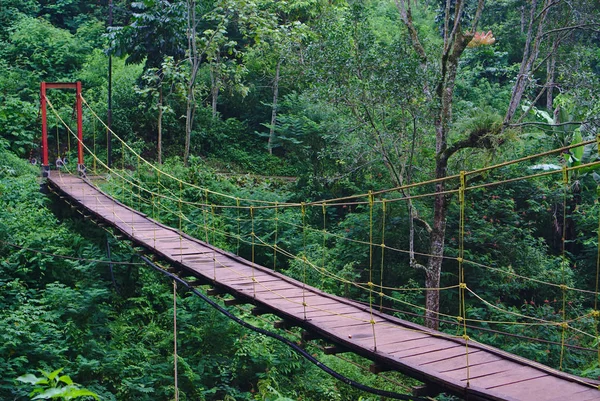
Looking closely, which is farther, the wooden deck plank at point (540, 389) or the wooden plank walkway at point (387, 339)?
the wooden plank walkway at point (387, 339)

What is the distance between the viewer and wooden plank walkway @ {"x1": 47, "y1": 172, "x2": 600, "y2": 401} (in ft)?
8.27

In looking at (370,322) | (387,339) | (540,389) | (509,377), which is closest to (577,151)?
(370,322)

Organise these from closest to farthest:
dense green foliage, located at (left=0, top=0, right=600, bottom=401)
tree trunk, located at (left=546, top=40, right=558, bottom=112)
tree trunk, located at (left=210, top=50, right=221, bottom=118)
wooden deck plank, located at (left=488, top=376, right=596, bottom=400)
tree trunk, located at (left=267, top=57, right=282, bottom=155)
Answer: wooden deck plank, located at (left=488, top=376, right=596, bottom=400)
dense green foliage, located at (left=0, top=0, right=600, bottom=401)
tree trunk, located at (left=546, top=40, right=558, bottom=112)
tree trunk, located at (left=210, top=50, right=221, bottom=118)
tree trunk, located at (left=267, top=57, right=282, bottom=155)

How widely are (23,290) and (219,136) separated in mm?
6278

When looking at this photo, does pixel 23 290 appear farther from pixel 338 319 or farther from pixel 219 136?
pixel 219 136

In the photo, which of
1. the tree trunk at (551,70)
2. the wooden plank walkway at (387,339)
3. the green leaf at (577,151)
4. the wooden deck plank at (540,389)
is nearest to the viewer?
the wooden deck plank at (540,389)

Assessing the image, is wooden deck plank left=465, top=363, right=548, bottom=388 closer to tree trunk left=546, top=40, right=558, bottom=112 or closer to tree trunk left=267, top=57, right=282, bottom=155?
tree trunk left=546, top=40, right=558, bottom=112

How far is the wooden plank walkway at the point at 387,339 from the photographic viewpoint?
2521mm

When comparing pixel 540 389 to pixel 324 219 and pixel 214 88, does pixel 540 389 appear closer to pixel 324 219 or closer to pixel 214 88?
pixel 324 219

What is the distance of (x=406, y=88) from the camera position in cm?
654

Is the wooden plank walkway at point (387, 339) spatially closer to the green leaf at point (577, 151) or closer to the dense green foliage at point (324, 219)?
the dense green foliage at point (324, 219)

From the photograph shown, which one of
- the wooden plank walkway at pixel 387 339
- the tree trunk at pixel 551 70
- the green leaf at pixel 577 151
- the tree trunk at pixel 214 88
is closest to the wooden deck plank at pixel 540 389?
the wooden plank walkway at pixel 387 339

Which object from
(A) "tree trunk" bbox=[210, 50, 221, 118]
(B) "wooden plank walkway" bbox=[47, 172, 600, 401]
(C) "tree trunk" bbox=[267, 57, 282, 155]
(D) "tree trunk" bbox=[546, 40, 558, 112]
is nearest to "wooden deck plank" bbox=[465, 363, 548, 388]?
(B) "wooden plank walkway" bbox=[47, 172, 600, 401]

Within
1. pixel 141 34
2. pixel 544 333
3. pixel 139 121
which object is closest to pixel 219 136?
pixel 139 121
